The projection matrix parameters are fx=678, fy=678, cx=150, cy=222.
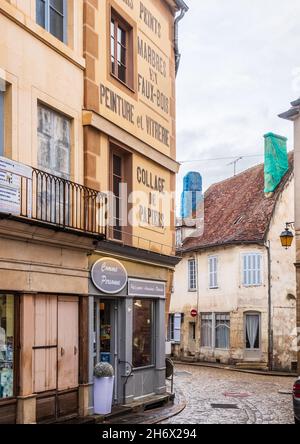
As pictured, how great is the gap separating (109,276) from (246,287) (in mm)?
18479

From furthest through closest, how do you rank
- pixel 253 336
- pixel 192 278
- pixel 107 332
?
pixel 192 278 → pixel 253 336 → pixel 107 332

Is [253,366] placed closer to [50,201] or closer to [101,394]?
[101,394]

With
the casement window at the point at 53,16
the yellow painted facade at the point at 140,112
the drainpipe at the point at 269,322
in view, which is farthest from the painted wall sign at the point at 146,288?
the drainpipe at the point at 269,322

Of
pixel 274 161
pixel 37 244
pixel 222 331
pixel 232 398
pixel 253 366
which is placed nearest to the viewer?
pixel 37 244

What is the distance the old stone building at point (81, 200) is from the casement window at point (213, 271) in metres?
15.6

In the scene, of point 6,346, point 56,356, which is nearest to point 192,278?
point 56,356

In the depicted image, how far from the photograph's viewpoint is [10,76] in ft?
38.9

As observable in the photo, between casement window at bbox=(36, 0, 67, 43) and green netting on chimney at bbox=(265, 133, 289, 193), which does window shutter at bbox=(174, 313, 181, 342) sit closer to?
green netting on chimney at bbox=(265, 133, 289, 193)

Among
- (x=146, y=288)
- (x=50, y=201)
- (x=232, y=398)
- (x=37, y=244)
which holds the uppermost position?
(x=50, y=201)

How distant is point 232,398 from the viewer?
19.0 meters

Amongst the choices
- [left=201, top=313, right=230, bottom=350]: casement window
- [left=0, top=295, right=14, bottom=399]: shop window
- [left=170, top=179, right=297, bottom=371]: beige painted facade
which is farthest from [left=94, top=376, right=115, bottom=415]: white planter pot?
[left=201, top=313, right=230, bottom=350]: casement window

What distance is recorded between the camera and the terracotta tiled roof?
3244cm

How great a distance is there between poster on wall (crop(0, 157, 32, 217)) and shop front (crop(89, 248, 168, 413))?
3.01 m

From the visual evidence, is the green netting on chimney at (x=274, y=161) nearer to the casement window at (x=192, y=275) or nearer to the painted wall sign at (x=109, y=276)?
the casement window at (x=192, y=275)
